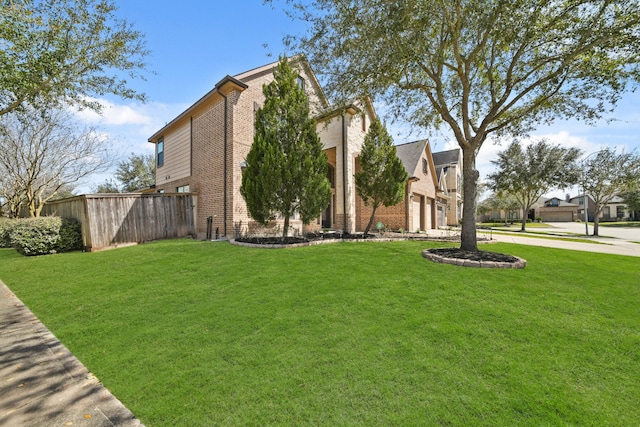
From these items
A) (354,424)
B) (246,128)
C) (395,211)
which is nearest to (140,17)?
(246,128)

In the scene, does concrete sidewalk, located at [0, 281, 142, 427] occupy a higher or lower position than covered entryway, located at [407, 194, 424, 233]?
lower

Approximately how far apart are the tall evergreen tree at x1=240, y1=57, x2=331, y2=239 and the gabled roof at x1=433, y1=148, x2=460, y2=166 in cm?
3062

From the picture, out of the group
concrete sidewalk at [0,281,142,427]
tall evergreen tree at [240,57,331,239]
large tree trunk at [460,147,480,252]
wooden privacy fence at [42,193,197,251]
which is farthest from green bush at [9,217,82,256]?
large tree trunk at [460,147,480,252]

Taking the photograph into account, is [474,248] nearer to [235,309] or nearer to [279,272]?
[279,272]

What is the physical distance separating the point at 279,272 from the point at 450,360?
3832mm

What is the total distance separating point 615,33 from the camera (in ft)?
20.3

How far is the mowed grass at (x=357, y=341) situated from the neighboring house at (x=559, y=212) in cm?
6727

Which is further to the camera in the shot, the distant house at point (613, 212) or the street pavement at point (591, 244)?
the distant house at point (613, 212)

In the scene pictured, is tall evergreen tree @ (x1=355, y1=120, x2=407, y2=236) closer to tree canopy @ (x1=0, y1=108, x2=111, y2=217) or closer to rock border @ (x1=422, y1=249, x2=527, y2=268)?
rock border @ (x1=422, y1=249, x2=527, y2=268)

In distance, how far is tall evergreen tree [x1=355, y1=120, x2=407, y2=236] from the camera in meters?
12.7

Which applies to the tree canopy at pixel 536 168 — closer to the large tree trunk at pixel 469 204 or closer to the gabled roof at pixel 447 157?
the gabled roof at pixel 447 157

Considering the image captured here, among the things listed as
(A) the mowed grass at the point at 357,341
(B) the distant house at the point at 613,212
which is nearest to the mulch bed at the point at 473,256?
(A) the mowed grass at the point at 357,341

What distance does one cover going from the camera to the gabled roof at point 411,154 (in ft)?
63.3

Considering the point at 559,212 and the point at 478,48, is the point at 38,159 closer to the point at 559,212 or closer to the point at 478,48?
the point at 478,48
